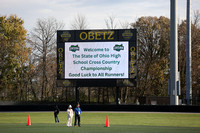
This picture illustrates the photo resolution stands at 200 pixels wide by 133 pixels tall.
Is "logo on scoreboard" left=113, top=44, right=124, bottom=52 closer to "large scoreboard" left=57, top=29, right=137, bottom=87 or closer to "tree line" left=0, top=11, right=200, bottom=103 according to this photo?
"large scoreboard" left=57, top=29, right=137, bottom=87

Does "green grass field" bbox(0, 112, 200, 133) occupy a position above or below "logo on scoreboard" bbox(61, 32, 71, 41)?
below

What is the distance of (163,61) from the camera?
210ft

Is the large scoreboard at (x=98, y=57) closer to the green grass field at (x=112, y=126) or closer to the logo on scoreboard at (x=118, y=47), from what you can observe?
the logo on scoreboard at (x=118, y=47)

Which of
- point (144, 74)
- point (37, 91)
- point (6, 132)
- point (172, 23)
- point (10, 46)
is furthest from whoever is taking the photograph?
point (37, 91)

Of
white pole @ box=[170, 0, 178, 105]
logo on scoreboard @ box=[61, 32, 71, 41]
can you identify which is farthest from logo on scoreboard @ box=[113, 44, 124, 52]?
white pole @ box=[170, 0, 178, 105]

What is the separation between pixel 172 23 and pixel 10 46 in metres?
29.1

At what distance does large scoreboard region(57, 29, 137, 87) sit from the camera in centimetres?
4381

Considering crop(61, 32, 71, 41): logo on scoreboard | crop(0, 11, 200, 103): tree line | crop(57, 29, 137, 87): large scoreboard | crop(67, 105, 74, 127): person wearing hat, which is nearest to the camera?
crop(67, 105, 74, 127): person wearing hat

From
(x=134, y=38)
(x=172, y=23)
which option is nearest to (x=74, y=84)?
(x=134, y=38)

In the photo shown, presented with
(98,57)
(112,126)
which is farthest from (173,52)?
(112,126)

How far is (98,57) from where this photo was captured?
4403cm

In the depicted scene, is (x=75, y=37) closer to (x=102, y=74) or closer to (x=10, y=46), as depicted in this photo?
(x=102, y=74)

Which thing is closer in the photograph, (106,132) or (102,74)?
(106,132)

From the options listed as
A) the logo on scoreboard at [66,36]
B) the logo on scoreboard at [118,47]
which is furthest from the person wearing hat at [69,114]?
the logo on scoreboard at [66,36]
